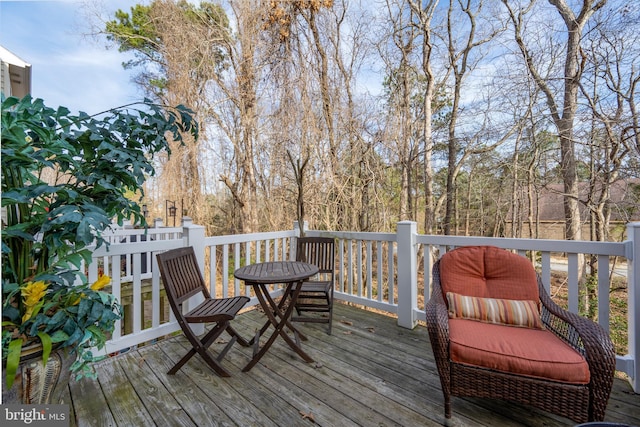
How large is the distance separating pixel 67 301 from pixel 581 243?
11.1ft

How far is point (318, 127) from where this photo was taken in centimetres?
554

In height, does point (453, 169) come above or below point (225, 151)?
below

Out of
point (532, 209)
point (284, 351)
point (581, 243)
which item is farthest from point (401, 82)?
point (284, 351)

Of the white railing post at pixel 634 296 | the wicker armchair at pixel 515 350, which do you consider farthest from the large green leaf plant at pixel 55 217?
the white railing post at pixel 634 296

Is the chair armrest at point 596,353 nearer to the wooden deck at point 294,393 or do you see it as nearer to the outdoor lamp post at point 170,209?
the wooden deck at point 294,393

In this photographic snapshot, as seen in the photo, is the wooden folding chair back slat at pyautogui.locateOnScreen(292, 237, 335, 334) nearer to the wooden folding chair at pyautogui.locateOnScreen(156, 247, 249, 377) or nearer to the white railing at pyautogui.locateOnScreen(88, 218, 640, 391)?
the white railing at pyautogui.locateOnScreen(88, 218, 640, 391)

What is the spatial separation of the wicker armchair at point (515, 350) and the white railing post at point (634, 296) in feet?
1.78

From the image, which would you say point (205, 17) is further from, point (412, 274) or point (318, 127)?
point (412, 274)

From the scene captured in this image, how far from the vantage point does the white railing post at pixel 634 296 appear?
1930 millimetres

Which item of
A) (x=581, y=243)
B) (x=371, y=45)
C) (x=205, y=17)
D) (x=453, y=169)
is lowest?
(x=581, y=243)

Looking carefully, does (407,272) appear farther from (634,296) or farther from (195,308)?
(195,308)

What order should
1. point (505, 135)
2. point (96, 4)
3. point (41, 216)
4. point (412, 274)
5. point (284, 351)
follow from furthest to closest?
1. point (96, 4)
2. point (505, 135)
3. point (412, 274)
4. point (284, 351)
5. point (41, 216)

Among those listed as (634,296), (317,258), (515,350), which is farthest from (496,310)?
(317,258)

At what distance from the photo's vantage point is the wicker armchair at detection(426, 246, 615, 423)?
58.3 inches
